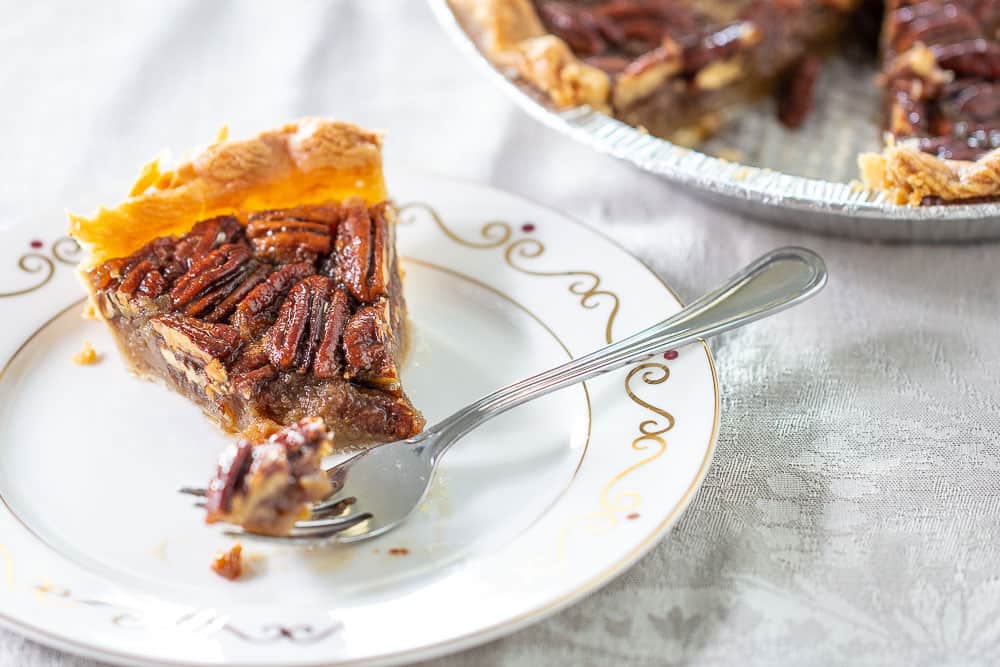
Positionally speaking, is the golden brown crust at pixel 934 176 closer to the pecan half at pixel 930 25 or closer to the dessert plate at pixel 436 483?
the dessert plate at pixel 436 483

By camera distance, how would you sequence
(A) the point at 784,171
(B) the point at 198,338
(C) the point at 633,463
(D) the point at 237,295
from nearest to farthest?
(C) the point at 633,463, (B) the point at 198,338, (D) the point at 237,295, (A) the point at 784,171

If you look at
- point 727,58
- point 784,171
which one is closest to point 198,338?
point 784,171

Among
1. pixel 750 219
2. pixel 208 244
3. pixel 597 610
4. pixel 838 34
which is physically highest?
pixel 208 244

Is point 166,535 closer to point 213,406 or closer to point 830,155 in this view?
point 213,406

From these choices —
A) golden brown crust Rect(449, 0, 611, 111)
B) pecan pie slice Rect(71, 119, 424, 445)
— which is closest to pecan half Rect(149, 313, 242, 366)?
pecan pie slice Rect(71, 119, 424, 445)

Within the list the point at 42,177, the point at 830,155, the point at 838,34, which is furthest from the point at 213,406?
the point at 838,34

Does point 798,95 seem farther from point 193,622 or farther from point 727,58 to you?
point 193,622
